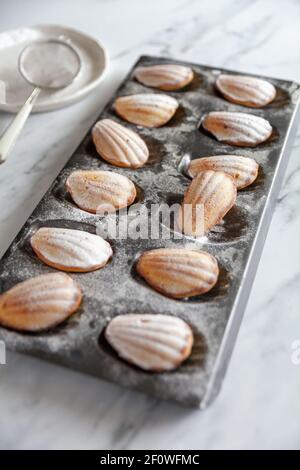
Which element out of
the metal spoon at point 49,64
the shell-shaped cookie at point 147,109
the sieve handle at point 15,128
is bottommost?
the shell-shaped cookie at point 147,109

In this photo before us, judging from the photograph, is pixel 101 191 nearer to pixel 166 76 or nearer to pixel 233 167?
pixel 233 167

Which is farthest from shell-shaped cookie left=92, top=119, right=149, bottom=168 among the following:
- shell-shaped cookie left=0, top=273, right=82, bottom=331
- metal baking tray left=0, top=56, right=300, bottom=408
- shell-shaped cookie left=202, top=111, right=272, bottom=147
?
shell-shaped cookie left=0, top=273, right=82, bottom=331

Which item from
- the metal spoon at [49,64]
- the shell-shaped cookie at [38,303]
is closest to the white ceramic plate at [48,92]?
the metal spoon at [49,64]

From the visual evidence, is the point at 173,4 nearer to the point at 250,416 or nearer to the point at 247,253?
the point at 247,253

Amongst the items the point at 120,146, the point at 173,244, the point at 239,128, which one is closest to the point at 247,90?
the point at 239,128

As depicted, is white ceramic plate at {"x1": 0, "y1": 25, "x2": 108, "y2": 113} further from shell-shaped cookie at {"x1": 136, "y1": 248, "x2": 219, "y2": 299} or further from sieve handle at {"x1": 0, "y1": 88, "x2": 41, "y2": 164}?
shell-shaped cookie at {"x1": 136, "y1": 248, "x2": 219, "y2": 299}

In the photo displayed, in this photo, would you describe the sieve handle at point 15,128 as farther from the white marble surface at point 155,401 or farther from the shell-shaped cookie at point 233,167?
the shell-shaped cookie at point 233,167

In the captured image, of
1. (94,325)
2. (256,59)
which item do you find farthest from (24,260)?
(256,59)
